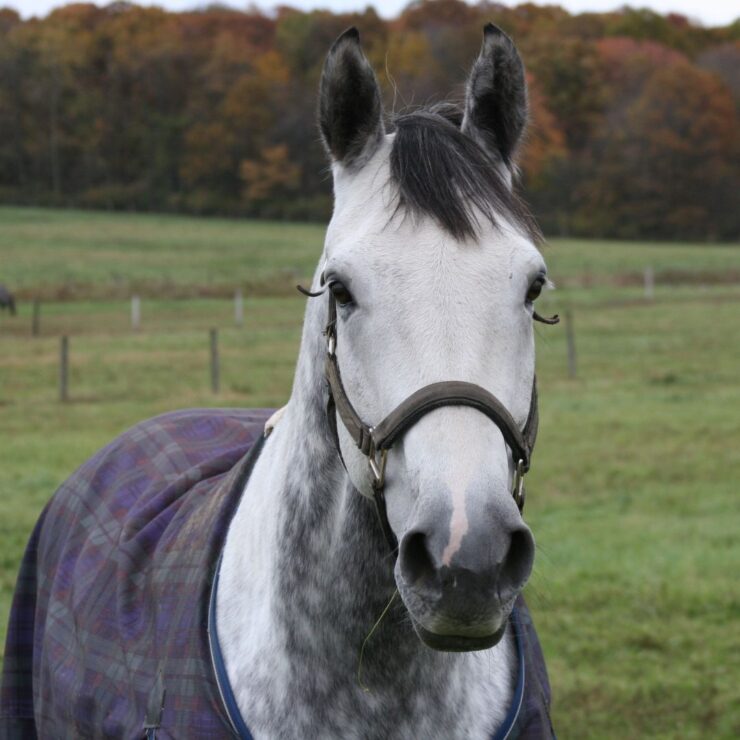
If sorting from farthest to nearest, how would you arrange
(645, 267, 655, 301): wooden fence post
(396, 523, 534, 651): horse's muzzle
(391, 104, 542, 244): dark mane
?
(645, 267, 655, 301): wooden fence post → (391, 104, 542, 244): dark mane → (396, 523, 534, 651): horse's muzzle

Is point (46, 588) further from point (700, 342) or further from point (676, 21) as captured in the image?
point (676, 21)

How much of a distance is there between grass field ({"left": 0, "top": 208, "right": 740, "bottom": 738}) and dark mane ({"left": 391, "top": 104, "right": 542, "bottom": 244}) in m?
0.71

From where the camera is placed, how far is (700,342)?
741 inches

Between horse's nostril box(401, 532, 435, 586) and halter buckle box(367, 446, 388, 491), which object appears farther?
halter buckle box(367, 446, 388, 491)

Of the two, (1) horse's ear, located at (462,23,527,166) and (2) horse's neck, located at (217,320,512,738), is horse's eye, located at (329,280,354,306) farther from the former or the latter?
(1) horse's ear, located at (462,23,527,166)

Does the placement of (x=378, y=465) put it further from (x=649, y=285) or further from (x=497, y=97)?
(x=649, y=285)

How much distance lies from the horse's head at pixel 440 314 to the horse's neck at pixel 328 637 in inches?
8.0

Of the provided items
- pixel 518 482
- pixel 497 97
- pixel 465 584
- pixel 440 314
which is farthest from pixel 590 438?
pixel 465 584

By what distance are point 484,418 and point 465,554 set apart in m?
0.25

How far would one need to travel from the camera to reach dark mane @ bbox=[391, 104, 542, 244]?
75.9 inches

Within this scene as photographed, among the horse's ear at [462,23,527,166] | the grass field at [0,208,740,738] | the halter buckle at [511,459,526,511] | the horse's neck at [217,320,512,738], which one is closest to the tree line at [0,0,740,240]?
the grass field at [0,208,740,738]

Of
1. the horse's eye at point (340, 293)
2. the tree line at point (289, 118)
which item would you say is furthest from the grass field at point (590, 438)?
the tree line at point (289, 118)

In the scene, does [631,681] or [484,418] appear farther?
[631,681]

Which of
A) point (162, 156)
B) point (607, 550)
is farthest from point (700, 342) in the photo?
point (162, 156)
